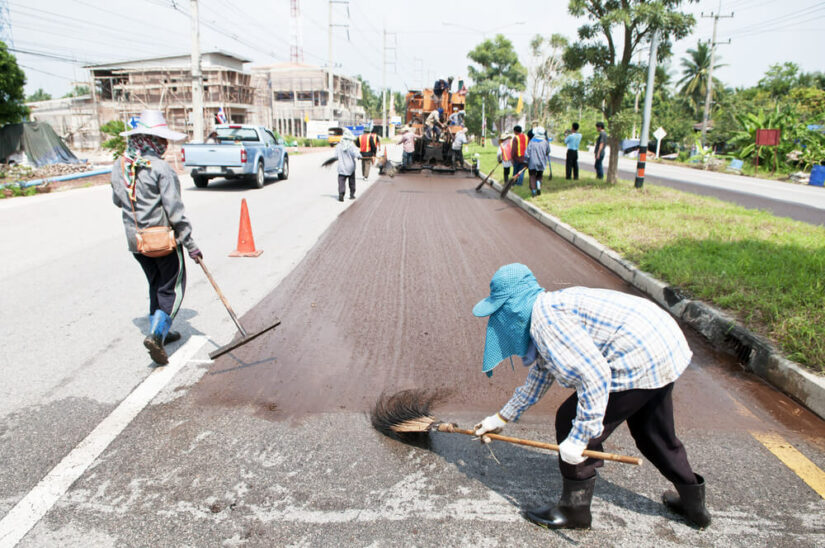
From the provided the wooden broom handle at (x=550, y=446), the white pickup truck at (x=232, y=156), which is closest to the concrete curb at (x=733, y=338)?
the wooden broom handle at (x=550, y=446)

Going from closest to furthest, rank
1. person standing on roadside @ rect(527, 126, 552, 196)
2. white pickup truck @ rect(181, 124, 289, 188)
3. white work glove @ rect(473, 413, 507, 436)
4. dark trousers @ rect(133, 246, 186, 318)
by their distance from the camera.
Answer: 1. white work glove @ rect(473, 413, 507, 436)
2. dark trousers @ rect(133, 246, 186, 318)
3. person standing on roadside @ rect(527, 126, 552, 196)
4. white pickup truck @ rect(181, 124, 289, 188)

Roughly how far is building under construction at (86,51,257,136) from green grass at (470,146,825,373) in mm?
42246

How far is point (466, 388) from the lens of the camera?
3.83 m

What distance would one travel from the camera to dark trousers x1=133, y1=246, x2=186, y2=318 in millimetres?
4246

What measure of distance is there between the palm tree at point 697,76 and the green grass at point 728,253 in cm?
5314

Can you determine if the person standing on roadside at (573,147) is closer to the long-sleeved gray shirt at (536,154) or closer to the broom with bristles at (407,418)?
the long-sleeved gray shirt at (536,154)

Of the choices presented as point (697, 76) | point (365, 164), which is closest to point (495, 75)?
point (697, 76)

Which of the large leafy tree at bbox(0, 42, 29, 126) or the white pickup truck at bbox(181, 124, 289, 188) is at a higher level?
the large leafy tree at bbox(0, 42, 29, 126)

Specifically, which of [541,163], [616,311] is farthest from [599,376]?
[541,163]

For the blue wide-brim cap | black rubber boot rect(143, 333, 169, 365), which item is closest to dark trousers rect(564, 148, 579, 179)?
black rubber boot rect(143, 333, 169, 365)

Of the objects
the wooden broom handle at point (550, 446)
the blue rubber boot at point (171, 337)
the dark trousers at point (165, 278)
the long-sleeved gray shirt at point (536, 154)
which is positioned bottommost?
the blue rubber boot at point (171, 337)

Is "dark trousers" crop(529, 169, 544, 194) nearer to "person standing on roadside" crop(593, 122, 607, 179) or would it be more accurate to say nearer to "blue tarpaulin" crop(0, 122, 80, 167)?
"person standing on roadside" crop(593, 122, 607, 179)

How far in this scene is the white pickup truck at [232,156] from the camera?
14781mm

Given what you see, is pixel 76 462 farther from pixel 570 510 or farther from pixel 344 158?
pixel 344 158
